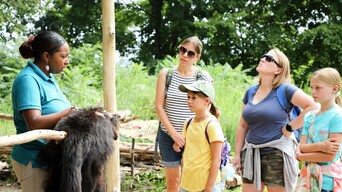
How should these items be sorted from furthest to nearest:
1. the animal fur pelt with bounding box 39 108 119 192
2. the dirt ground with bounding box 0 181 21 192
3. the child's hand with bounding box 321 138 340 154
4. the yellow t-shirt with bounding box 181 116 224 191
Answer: the dirt ground with bounding box 0 181 21 192 < the yellow t-shirt with bounding box 181 116 224 191 < the child's hand with bounding box 321 138 340 154 < the animal fur pelt with bounding box 39 108 119 192

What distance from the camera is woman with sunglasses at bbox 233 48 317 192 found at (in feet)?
10.6

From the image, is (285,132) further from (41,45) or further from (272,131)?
(41,45)

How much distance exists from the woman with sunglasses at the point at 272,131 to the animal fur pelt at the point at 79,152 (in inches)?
47.9

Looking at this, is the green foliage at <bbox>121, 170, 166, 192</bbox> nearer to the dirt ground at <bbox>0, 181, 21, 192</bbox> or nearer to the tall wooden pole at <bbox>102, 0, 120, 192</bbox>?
the dirt ground at <bbox>0, 181, 21, 192</bbox>

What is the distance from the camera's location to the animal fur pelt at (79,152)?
2336 mm

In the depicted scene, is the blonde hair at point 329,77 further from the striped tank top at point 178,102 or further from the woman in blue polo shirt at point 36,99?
the woman in blue polo shirt at point 36,99

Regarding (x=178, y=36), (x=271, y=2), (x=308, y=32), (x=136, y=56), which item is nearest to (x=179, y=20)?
(x=178, y=36)

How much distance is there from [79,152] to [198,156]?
1021mm

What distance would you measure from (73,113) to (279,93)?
1565 mm

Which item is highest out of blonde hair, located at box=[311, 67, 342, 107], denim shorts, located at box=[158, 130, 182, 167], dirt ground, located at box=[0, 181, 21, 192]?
blonde hair, located at box=[311, 67, 342, 107]

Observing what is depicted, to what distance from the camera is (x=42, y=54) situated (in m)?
2.49

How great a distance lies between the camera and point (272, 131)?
10.8 feet

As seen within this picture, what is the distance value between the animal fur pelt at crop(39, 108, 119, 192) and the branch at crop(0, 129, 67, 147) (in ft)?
0.25

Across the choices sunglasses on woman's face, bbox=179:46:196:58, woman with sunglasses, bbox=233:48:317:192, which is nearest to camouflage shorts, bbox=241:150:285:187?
woman with sunglasses, bbox=233:48:317:192
